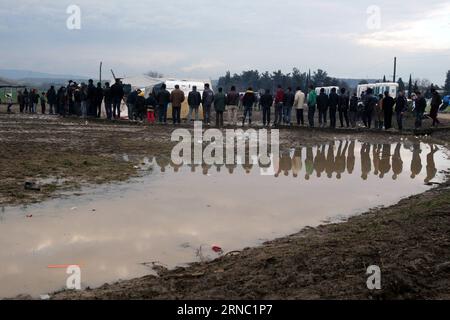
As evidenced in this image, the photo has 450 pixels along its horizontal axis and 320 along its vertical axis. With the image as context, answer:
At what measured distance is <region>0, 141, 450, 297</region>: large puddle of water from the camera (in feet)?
17.8

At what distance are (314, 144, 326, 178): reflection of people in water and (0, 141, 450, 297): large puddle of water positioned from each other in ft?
0.24

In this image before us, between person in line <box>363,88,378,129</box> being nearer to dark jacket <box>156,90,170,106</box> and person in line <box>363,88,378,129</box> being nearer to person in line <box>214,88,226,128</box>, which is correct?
person in line <box>214,88,226,128</box>

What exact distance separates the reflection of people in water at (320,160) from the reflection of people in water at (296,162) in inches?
15.5

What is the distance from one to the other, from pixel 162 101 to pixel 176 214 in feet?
50.5

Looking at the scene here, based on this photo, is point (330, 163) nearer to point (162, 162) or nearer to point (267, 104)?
point (162, 162)

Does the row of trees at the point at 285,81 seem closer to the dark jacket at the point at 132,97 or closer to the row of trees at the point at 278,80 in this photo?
the row of trees at the point at 278,80

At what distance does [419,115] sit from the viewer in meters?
21.3

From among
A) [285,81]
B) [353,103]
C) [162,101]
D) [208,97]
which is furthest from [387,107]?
[285,81]

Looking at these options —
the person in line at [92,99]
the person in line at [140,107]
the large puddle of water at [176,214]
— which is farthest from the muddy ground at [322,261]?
the person in line at [140,107]

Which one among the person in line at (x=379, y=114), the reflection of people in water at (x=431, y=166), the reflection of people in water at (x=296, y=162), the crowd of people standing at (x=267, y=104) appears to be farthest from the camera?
the person in line at (x=379, y=114)

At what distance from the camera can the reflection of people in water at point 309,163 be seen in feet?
37.0
